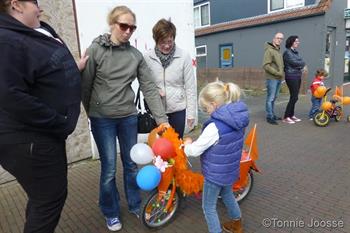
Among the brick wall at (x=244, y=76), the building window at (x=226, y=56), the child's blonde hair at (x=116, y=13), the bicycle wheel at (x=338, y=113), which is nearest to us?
the child's blonde hair at (x=116, y=13)

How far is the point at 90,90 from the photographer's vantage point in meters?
2.78

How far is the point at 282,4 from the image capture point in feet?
43.7

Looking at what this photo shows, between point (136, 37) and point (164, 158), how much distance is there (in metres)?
3.23

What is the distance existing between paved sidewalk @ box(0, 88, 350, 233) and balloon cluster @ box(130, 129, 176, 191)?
0.70m

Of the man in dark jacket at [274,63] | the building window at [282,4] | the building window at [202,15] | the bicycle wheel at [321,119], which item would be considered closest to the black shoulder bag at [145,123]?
the man in dark jacket at [274,63]

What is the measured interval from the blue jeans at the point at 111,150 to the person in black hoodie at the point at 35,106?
0.69 m

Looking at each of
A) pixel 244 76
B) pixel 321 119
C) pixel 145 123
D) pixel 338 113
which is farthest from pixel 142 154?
pixel 244 76

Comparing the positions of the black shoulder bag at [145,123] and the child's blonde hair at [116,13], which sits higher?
the child's blonde hair at [116,13]

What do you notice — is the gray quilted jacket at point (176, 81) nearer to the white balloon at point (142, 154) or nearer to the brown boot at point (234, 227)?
the white balloon at point (142, 154)

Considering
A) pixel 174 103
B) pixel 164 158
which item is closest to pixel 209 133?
pixel 164 158

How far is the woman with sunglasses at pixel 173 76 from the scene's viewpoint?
3.26 m

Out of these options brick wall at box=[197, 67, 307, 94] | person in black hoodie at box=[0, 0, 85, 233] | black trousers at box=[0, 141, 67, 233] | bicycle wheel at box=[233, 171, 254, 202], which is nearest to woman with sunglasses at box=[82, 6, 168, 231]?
person in black hoodie at box=[0, 0, 85, 233]

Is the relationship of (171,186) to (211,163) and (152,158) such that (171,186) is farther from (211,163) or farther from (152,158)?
(211,163)

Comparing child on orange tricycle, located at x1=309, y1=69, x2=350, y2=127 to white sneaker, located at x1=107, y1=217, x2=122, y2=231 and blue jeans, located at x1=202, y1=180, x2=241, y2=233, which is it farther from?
white sneaker, located at x1=107, y1=217, x2=122, y2=231
